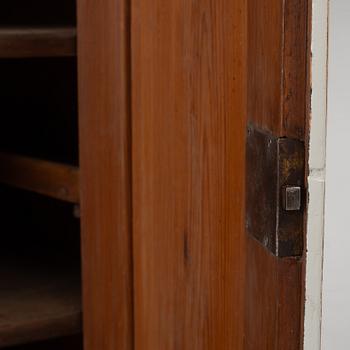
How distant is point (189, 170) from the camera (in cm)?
81

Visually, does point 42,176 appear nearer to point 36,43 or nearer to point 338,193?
point 36,43

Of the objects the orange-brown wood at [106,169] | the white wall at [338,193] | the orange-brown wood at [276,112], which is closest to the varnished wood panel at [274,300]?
the orange-brown wood at [276,112]

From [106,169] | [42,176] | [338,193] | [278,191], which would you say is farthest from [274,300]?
[338,193]

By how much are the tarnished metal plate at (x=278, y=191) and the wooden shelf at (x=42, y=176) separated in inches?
10.2

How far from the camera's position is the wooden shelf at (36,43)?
36.4 inches

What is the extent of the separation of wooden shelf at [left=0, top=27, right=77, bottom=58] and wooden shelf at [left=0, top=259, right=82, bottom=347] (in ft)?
0.86

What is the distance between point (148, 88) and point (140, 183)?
0.28 ft

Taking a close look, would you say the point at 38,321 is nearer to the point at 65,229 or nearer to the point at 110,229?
the point at 110,229

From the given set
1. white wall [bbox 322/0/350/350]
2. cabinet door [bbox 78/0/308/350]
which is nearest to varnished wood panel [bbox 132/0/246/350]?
cabinet door [bbox 78/0/308/350]

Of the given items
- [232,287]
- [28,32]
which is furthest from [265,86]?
[28,32]

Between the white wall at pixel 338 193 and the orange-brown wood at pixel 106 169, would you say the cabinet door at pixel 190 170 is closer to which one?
the orange-brown wood at pixel 106 169

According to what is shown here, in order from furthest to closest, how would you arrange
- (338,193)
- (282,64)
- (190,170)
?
(338,193) < (190,170) < (282,64)

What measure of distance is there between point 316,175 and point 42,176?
14.4 inches

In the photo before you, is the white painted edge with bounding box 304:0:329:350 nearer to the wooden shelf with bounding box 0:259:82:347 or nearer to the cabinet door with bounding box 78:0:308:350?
the cabinet door with bounding box 78:0:308:350
